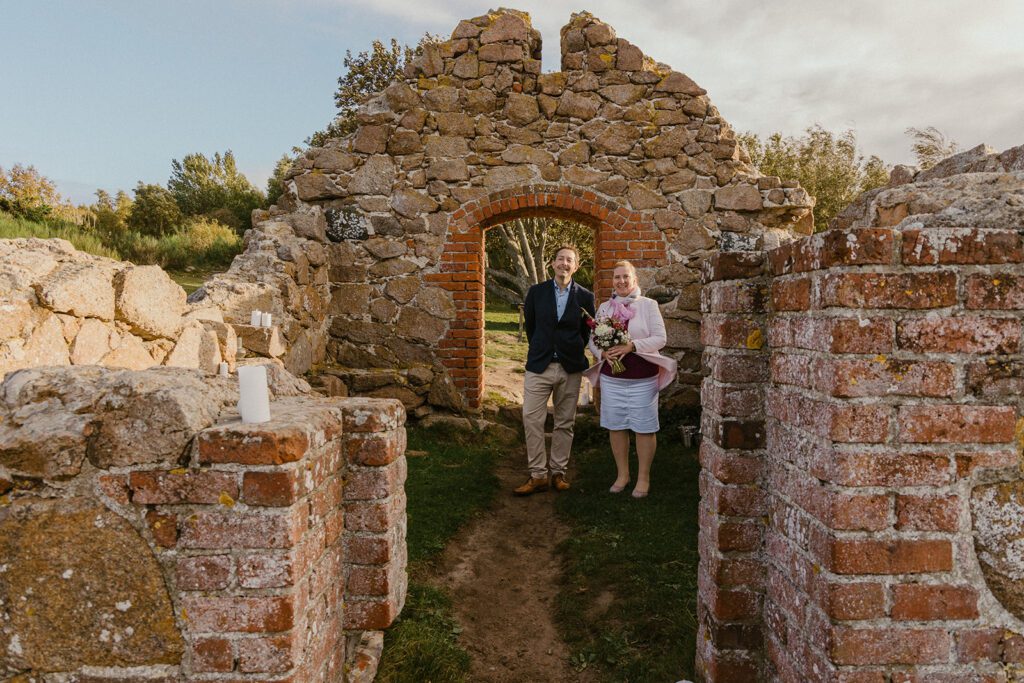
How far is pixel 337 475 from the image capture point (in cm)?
195

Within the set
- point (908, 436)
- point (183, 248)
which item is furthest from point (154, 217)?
point (908, 436)

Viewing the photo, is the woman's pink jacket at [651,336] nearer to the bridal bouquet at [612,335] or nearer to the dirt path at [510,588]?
the bridal bouquet at [612,335]

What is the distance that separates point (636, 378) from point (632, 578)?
1585mm

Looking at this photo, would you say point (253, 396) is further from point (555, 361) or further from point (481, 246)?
point (481, 246)

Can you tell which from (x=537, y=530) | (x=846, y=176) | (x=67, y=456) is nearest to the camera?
A: (x=67, y=456)

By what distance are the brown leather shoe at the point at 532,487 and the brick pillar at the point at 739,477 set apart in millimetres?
3003

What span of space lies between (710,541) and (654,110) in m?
5.45

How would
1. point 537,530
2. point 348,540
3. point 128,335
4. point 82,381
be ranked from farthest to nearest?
point 537,530, point 128,335, point 348,540, point 82,381

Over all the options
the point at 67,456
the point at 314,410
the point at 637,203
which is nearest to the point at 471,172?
the point at 637,203

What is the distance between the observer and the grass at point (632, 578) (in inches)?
107

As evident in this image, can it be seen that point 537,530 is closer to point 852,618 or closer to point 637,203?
point 852,618

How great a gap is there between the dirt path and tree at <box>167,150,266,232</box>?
1126 cm

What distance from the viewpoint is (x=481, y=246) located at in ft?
21.6

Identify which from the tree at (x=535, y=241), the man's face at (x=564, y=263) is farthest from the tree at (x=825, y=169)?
the man's face at (x=564, y=263)
